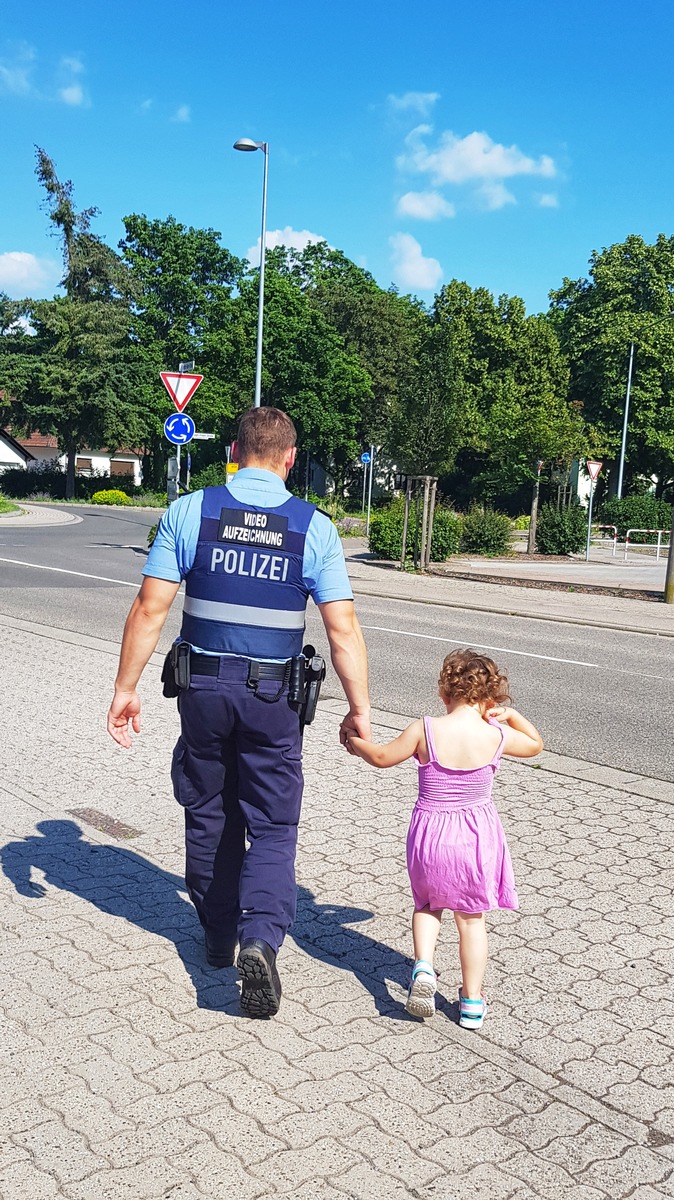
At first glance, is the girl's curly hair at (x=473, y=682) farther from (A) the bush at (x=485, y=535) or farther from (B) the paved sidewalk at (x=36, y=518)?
(B) the paved sidewalk at (x=36, y=518)

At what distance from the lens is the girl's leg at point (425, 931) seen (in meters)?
3.45

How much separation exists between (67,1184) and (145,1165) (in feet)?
0.60

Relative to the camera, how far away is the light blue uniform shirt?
3.45 meters

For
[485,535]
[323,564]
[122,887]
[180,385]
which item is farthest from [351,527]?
[323,564]

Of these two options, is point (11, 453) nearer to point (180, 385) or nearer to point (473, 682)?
point (180, 385)

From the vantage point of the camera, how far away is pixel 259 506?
11.3 ft

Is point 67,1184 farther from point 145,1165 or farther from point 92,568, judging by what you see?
point 92,568

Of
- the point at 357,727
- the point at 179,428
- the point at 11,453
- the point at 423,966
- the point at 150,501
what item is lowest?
the point at 423,966

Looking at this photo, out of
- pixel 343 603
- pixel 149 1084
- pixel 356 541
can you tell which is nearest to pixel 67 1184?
pixel 149 1084

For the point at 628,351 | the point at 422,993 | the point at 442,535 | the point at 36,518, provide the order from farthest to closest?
the point at 628,351 → the point at 36,518 → the point at 442,535 → the point at 422,993

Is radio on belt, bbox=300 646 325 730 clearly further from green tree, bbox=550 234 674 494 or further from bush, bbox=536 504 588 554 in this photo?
green tree, bbox=550 234 674 494

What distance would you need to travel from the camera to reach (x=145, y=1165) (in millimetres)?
2584

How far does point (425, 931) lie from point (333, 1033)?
1.41 feet

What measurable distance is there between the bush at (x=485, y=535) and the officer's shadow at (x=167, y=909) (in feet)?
87.0
